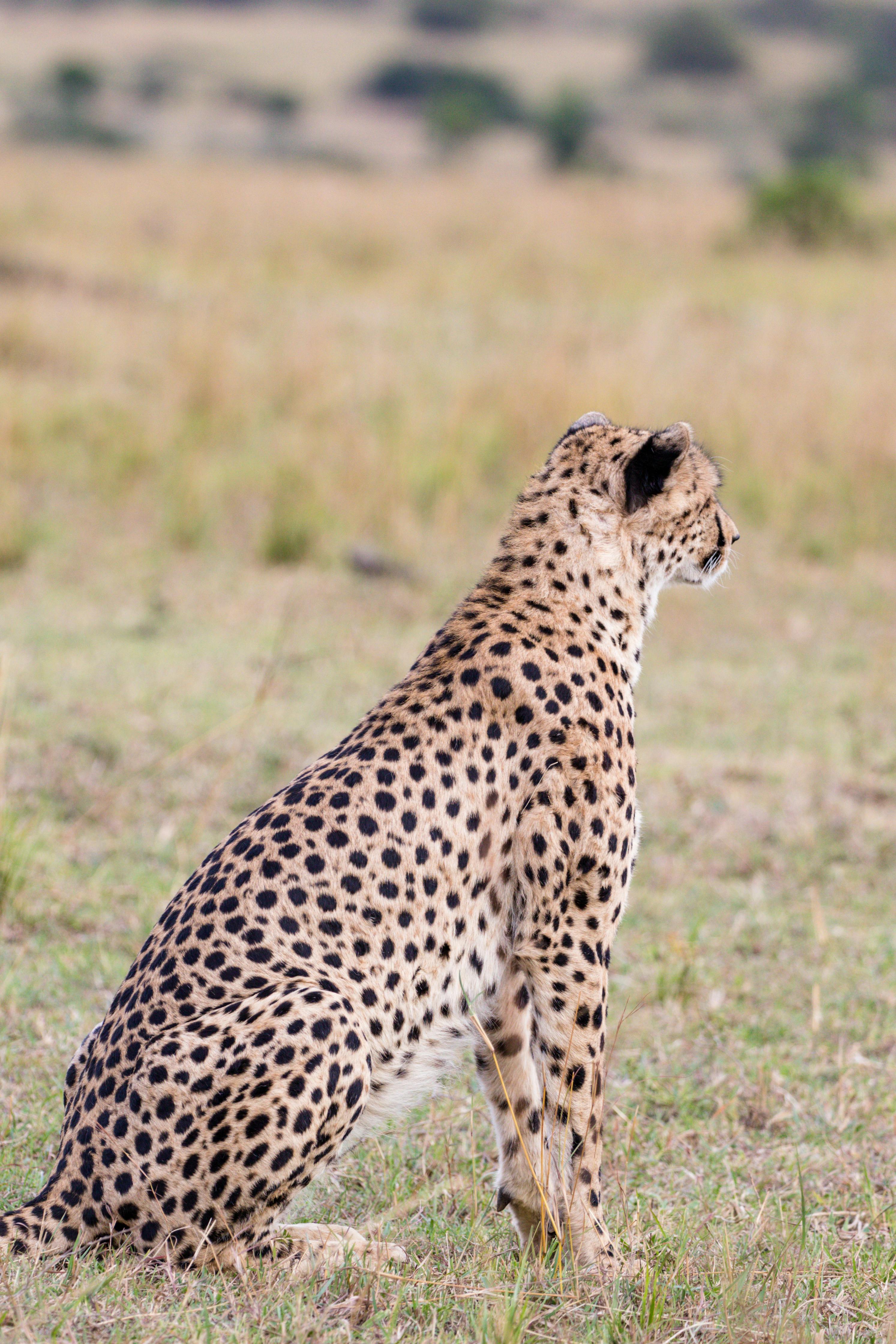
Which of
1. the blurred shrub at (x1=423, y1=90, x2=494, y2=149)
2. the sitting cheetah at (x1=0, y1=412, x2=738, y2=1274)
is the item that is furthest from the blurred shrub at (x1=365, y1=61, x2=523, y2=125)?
the sitting cheetah at (x1=0, y1=412, x2=738, y2=1274)

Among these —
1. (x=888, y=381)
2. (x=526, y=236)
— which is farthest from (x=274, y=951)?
(x=526, y=236)

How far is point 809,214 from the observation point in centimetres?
1984

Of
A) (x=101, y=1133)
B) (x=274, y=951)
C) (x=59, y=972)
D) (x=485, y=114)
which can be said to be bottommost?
(x=59, y=972)

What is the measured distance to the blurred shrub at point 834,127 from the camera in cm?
4072

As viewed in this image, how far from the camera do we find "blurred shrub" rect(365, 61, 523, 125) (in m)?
42.2

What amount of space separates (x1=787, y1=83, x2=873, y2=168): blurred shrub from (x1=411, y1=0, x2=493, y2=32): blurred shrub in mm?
23253

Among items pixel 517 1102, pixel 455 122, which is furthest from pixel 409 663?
pixel 455 122

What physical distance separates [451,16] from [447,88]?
18623 mm

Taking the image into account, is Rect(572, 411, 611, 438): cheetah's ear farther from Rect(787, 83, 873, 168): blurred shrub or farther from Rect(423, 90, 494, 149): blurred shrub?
Rect(787, 83, 873, 168): blurred shrub

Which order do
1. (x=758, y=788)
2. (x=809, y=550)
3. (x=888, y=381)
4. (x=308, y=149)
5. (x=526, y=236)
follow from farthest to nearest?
1. (x=308, y=149)
2. (x=526, y=236)
3. (x=888, y=381)
4. (x=809, y=550)
5. (x=758, y=788)

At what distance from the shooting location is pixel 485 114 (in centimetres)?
4097

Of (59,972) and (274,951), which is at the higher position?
(274,951)

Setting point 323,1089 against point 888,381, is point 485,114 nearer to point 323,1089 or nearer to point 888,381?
point 888,381

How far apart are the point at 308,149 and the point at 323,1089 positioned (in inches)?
1547
